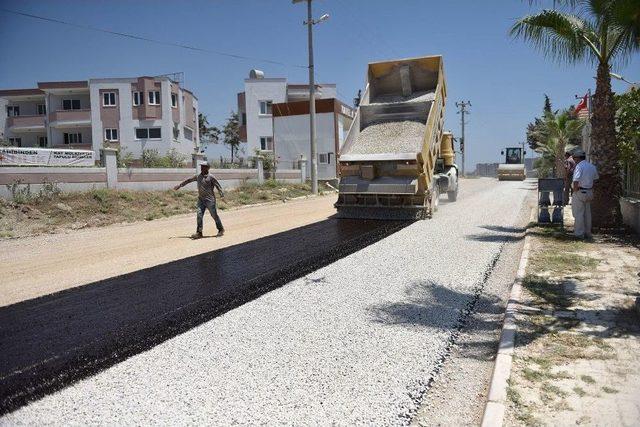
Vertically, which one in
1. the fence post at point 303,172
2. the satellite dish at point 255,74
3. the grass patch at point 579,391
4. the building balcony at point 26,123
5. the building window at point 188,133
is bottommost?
the grass patch at point 579,391

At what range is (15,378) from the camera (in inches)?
147

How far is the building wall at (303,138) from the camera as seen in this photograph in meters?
37.2

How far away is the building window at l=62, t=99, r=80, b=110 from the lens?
131 feet

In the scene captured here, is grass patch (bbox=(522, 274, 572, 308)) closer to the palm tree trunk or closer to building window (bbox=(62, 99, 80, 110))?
the palm tree trunk

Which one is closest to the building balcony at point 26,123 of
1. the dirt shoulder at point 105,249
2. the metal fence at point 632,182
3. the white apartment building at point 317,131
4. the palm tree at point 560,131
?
the white apartment building at point 317,131

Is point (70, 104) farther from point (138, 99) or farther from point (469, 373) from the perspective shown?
point (469, 373)

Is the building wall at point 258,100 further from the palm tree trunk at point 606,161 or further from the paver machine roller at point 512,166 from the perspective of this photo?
the palm tree trunk at point 606,161

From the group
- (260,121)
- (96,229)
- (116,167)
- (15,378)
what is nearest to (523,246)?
(15,378)

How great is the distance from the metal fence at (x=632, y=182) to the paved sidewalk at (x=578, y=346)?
4.03 metres

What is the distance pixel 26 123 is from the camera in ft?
132

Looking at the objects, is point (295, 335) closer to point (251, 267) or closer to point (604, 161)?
point (251, 267)

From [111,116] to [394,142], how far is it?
3161 centimetres

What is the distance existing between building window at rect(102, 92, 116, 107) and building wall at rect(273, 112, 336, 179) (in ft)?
40.5

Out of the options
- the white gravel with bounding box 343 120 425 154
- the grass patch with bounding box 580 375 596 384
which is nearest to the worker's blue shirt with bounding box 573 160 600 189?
the white gravel with bounding box 343 120 425 154
